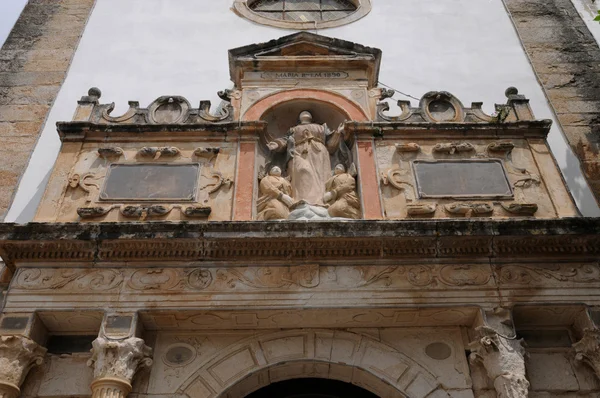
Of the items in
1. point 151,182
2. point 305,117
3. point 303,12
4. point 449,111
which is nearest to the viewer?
point 151,182

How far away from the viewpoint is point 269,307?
5.84m

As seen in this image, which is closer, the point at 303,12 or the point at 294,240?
the point at 294,240

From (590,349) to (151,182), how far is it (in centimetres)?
473

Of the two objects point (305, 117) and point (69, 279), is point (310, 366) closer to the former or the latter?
point (69, 279)

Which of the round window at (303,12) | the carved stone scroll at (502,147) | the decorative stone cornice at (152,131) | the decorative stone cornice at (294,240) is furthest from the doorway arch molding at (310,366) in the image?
the round window at (303,12)

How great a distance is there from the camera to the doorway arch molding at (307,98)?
25.7 feet

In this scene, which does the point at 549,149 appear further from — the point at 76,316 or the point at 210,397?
the point at 76,316

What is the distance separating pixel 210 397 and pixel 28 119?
4642 millimetres

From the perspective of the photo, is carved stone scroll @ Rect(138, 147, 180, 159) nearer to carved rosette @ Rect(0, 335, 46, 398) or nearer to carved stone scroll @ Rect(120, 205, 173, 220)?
carved stone scroll @ Rect(120, 205, 173, 220)

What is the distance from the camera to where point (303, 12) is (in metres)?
10.8

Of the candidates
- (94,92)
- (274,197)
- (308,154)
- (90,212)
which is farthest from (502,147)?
(94,92)

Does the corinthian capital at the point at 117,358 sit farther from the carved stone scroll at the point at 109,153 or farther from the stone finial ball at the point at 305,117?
the stone finial ball at the point at 305,117

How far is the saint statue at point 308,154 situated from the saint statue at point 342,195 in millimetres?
116

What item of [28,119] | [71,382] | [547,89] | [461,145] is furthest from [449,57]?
[71,382]
